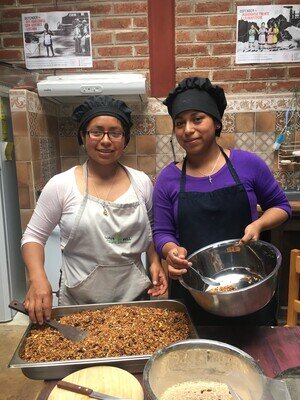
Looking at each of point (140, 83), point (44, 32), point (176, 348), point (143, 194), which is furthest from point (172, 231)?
point (44, 32)

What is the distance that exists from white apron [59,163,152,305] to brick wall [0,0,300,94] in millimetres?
1786

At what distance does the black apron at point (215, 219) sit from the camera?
1283 millimetres

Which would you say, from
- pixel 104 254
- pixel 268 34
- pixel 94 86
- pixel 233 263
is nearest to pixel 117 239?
pixel 104 254

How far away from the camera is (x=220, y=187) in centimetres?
129

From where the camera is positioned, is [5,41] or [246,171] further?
[5,41]

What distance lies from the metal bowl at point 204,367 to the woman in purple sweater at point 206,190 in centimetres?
45

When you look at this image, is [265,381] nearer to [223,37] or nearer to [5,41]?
[223,37]

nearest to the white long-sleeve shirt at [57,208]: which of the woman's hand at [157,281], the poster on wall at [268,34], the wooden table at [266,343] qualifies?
the woman's hand at [157,281]

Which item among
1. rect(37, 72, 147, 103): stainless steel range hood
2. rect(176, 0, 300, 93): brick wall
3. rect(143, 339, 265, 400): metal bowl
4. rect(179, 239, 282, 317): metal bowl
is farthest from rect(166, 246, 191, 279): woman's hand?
rect(176, 0, 300, 93): brick wall

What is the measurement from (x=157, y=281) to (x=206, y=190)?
1.24 feet

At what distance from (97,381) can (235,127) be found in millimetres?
2395

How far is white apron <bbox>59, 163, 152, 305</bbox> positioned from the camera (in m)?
Result: 1.28

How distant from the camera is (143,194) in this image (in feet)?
4.52

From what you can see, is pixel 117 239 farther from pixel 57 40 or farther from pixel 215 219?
pixel 57 40
